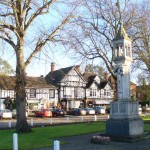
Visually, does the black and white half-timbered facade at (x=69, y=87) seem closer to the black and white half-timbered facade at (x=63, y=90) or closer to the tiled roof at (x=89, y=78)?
the black and white half-timbered facade at (x=63, y=90)

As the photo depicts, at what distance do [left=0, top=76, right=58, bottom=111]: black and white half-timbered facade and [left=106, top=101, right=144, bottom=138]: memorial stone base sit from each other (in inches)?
1925

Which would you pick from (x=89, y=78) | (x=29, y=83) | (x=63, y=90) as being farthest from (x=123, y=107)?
(x=89, y=78)

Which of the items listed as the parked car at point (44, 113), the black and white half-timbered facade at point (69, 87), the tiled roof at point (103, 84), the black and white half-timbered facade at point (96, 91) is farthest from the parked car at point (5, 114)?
the tiled roof at point (103, 84)

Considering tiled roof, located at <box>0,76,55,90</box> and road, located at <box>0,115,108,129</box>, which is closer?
road, located at <box>0,115,108,129</box>

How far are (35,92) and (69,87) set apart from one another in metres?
9.36

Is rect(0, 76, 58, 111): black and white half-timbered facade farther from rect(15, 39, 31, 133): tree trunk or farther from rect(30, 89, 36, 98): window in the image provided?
rect(15, 39, 31, 133): tree trunk

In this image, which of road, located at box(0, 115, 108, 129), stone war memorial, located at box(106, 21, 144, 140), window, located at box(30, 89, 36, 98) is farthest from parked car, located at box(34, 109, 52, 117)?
stone war memorial, located at box(106, 21, 144, 140)

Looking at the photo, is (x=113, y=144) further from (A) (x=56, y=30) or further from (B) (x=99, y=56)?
(B) (x=99, y=56)

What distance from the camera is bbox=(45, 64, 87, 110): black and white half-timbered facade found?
77.6 m

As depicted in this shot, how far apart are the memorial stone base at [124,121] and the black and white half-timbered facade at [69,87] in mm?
54738

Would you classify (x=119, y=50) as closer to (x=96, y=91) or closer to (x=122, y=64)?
(x=122, y=64)

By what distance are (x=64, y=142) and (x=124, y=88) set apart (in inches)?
213

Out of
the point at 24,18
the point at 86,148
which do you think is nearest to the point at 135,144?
the point at 86,148

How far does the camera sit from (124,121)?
67.2ft
